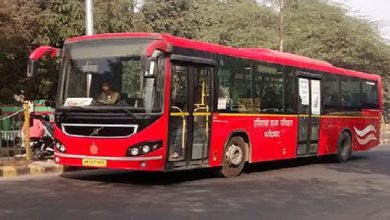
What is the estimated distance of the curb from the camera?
518 inches

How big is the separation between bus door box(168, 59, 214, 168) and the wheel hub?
0.92m

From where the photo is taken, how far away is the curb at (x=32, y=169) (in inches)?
518

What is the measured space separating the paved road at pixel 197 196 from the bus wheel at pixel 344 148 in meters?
3.57

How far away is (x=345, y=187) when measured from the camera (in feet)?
39.9

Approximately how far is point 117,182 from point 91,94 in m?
1.82

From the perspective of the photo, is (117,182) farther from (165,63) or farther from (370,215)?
(370,215)

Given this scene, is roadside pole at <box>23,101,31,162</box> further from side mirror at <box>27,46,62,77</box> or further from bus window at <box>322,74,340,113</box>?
bus window at <box>322,74,340,113</box>

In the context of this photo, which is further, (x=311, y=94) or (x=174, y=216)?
(x=311, y=94)

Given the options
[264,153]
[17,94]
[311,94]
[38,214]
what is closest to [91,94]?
[38,214]

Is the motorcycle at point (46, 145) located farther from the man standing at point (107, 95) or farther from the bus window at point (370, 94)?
the bus window at point (370, 94)

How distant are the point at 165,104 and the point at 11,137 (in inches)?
222

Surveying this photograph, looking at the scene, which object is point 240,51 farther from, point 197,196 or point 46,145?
point 46,145

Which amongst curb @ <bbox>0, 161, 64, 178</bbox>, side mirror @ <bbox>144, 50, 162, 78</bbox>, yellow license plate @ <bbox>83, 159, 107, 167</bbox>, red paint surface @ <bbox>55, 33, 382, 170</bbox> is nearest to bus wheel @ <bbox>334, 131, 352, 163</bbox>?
red paint surface @ <bbox>55, 33, 382, 170</bbox>

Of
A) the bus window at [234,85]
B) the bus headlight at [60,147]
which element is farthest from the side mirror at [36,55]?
the bus window at [234,85]
